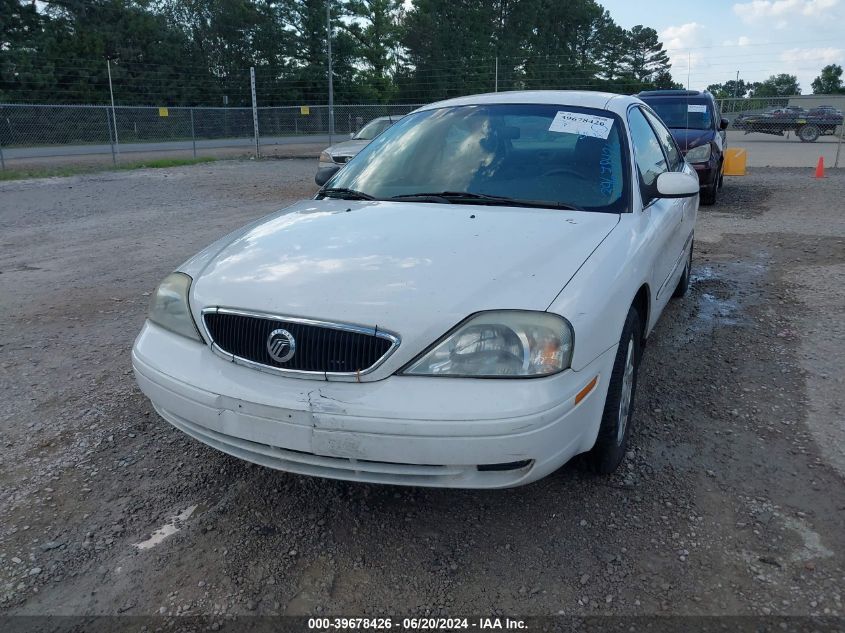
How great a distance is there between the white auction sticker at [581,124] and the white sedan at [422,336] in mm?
359

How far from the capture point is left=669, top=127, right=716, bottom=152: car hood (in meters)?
9.76

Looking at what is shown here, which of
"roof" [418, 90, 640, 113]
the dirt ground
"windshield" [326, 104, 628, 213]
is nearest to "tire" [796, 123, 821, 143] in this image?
the dirt ground

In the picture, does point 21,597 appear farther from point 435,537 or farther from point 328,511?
point 435,537

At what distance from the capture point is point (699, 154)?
960 cm

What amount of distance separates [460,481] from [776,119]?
31.6 m

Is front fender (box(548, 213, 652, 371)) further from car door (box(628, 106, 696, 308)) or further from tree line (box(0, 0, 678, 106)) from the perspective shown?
tree line (box(0, 0, 678, 106))

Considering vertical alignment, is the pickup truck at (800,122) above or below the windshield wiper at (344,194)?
above

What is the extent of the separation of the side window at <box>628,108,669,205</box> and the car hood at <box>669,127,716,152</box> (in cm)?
607

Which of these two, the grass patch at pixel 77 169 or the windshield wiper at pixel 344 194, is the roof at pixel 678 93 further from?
the grass patch at pixel 77 169

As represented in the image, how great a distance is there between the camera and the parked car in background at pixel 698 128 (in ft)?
31.8

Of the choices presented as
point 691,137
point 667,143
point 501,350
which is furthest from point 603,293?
point 691,137

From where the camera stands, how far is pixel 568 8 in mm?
54969

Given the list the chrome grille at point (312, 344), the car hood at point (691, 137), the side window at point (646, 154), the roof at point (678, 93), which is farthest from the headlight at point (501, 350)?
the roof at point (678, 93)

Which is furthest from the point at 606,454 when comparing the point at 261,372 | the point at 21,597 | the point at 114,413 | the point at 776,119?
the point at 776,119
